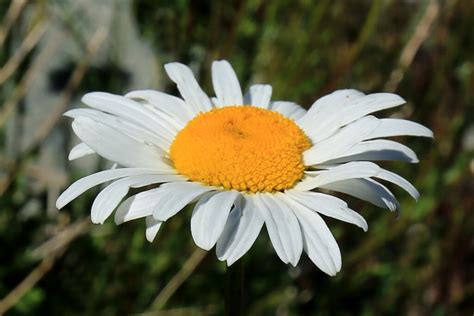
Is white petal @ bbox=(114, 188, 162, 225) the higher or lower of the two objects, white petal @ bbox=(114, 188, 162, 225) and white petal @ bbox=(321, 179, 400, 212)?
the lower

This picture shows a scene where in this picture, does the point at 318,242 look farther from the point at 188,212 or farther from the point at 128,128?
the point at 188,212

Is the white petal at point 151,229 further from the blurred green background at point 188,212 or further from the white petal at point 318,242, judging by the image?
the blurred green background at point 188,212

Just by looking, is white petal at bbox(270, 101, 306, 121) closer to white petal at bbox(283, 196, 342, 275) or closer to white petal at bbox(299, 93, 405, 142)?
white petal at bbox(299, 93, 405, 142)

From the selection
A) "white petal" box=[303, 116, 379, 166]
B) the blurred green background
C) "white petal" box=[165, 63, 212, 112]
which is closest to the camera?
"white petal" box=[303, 116, 379, 166]

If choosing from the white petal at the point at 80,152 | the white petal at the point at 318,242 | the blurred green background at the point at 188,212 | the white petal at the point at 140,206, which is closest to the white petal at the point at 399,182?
the white petal at the point at 318,242

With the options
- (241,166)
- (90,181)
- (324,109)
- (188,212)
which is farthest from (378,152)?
(188,212)

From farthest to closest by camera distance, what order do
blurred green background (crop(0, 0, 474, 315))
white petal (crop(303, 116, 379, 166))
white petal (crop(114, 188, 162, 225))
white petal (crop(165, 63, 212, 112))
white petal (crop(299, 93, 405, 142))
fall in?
1. blurred green background (crop(0, 0, 474, 315))
2. white petal (crop(165, 63, 212, 112))
3. white petal (crop(299, 93, 405, 142))
4. white petal (crop(303, 116, 379, 166))
5. white petal (crop(114, 188, 162, 225))

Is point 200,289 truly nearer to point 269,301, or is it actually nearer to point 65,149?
point 269,301

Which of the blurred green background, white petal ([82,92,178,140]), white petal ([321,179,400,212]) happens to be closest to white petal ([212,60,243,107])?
white petal ([82,92,178,140])
